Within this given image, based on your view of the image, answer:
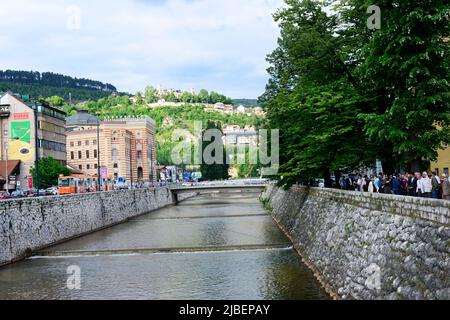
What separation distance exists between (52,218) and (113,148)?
86211mm

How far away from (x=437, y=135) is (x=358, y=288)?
34.4 feet

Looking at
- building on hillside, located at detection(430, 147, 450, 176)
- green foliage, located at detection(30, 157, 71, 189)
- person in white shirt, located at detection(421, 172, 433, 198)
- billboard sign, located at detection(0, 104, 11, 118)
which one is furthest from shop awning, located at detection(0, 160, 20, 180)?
person in white shirt, located at detection(421, 172, 433, 198)

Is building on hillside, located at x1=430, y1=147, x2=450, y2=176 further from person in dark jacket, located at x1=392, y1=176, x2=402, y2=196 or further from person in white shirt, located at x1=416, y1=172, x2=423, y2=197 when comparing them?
person in white shirt, located at x1=416, y1=172, x2=423, y2=197

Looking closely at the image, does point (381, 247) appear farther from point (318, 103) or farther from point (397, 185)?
point (318, 103)

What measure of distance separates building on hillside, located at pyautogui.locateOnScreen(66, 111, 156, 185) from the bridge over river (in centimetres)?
7735

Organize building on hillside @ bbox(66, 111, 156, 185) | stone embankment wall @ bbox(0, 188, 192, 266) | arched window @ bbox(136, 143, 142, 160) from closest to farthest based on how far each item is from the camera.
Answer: stone embankment wall @ bbox(0, 188, 192, 266)
building on hillside @ bbox(66, 111, 156, 185)
arched window @ bbox(136, 143, 142, 160)

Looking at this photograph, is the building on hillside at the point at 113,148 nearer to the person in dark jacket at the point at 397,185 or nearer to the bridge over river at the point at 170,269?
the bridge over river at the point at 170,269

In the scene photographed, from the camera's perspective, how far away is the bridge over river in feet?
82.7

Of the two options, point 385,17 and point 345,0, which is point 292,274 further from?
point 345,0

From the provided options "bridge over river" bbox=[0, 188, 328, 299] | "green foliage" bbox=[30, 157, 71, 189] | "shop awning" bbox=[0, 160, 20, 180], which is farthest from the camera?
"shop awning" bbox=[0, 160, 20, 180]

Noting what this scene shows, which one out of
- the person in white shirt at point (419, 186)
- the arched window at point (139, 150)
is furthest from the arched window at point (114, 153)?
the person in white shirt at point (419, 186)

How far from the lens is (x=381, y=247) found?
17.6 m

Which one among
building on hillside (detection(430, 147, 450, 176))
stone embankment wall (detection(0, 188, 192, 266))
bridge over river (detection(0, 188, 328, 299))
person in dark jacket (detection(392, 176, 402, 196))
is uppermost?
building on hillside (detection(430, 147, 450, 176))
